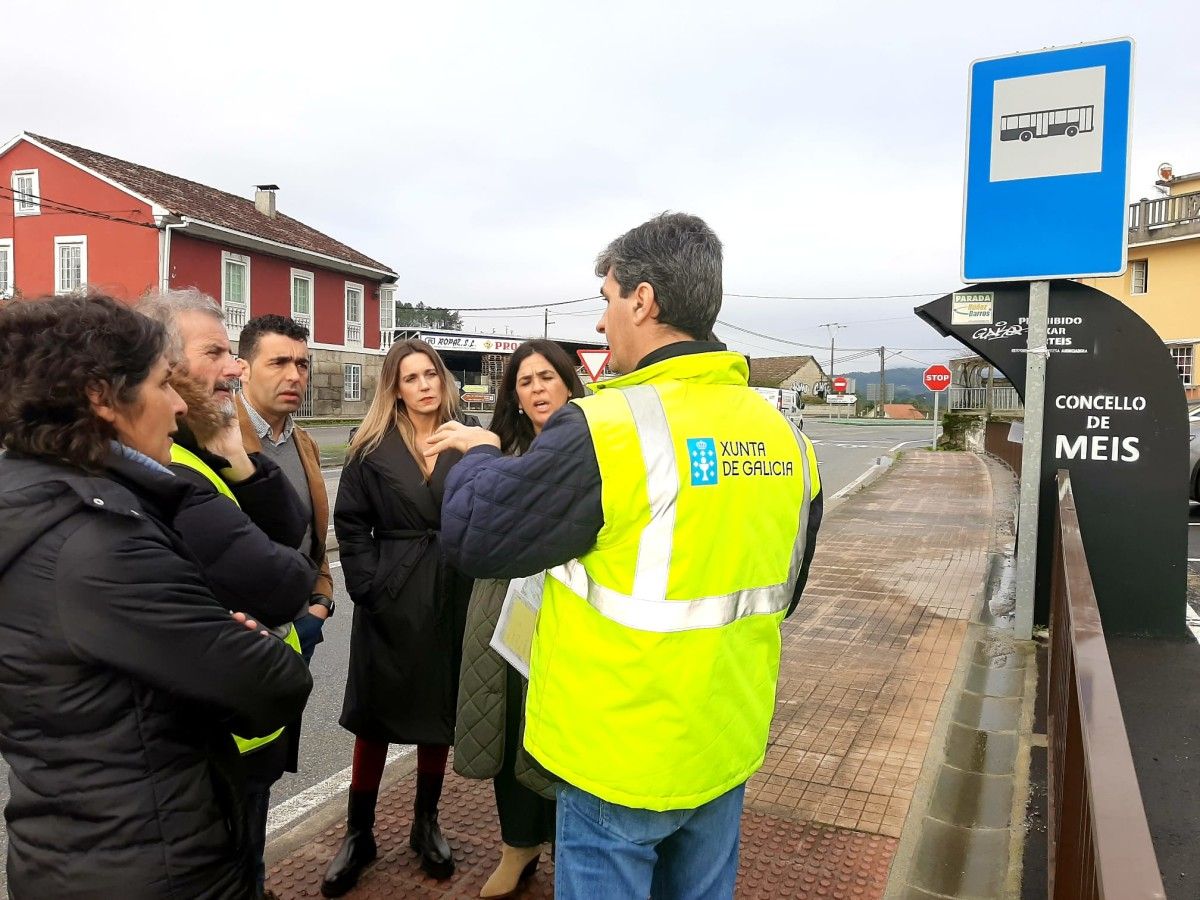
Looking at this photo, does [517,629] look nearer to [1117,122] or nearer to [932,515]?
[1117,122]

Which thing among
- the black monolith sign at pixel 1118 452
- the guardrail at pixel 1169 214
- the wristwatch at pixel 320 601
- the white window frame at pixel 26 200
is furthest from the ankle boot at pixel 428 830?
the guardrail at pixel 1169 214

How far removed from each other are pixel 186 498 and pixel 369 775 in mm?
1726

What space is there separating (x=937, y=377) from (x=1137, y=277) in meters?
9.45

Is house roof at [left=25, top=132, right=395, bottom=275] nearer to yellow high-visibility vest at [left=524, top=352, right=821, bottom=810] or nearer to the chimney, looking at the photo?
the chimney

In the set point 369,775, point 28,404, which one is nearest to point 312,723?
point 369,775

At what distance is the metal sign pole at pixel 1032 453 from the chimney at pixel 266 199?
1204 inches

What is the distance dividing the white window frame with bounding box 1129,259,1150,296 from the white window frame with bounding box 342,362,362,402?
91.5 ft

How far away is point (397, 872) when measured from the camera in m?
3.15

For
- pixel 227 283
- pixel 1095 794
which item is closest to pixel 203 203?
pixel 227 283

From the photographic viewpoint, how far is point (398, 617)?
10.1 feet

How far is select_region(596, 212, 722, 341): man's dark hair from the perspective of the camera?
6.14 feet

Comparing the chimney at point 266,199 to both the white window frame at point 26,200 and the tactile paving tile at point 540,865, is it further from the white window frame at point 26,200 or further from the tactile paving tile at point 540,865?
the tactile paving tile at point 540,865

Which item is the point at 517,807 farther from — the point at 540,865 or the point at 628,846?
the point at 628,846

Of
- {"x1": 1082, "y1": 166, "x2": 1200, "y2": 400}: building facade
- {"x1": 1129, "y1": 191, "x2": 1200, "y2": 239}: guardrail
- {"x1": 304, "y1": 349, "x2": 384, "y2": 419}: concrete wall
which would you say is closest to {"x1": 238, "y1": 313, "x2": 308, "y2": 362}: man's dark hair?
{"x1": 304, "y1": 349, "x2": 384, "y2": 419}: concrete wall
